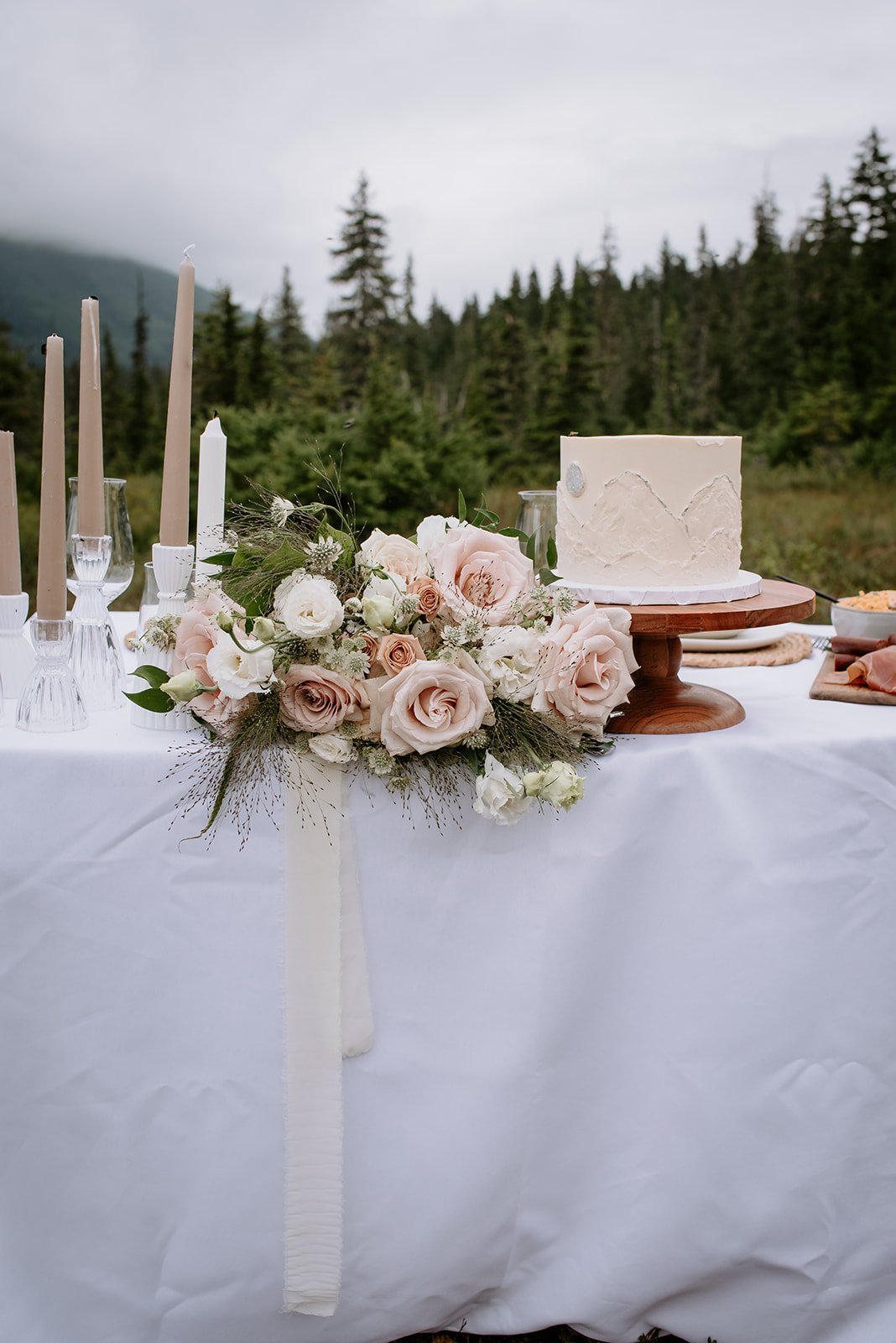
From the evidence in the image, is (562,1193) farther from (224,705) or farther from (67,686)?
(67,686)

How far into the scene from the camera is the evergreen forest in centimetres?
975

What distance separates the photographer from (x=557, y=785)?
122 cm

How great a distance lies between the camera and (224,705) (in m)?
1.25

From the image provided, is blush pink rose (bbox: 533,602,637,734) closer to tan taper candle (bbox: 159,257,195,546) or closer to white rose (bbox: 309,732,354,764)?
white rose (bbox: 309,732,354,764)

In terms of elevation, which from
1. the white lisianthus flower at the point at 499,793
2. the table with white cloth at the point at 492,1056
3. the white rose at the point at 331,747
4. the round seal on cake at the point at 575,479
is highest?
the round seal on cake at the point at 575,479

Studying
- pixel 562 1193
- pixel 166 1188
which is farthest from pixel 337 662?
pixel 562 1193

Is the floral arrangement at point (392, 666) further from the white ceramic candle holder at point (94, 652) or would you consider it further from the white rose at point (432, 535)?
the white ceramic candle holder at point (94, 652)

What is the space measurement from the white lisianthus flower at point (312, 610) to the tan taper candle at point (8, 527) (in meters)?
0.47

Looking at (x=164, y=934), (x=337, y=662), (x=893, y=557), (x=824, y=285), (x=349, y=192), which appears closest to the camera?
(x=337, y=662)

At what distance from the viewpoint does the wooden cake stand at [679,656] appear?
140 centimetres

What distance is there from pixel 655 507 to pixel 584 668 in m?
0.34

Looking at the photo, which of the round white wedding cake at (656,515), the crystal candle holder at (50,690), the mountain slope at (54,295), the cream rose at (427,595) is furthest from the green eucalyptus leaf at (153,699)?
the mountain slope at (54,295)

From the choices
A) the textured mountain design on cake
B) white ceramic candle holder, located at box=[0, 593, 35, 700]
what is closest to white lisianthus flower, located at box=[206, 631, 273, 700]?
white ceramic candle holder, located at box=[0, 593, 35, 700]

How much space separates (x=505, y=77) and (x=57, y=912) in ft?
32.4
